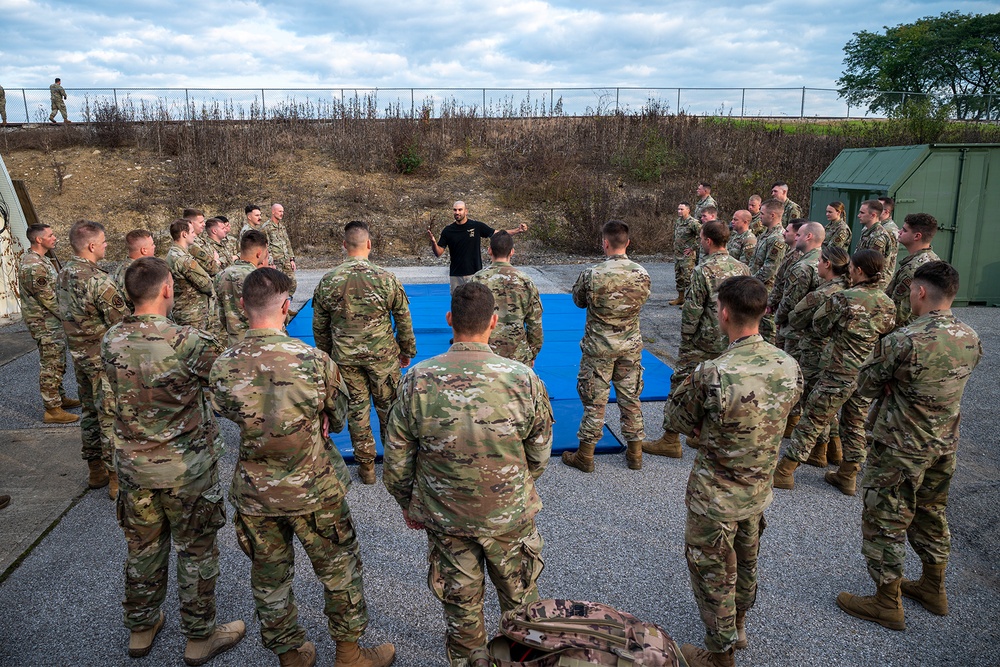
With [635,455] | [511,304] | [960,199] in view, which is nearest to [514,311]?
[511,304]

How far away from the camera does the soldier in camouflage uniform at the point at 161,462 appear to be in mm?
3092

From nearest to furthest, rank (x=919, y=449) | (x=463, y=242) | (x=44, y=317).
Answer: (x=919, y=449) < (x=44, y=317) < (x=463, y=242)

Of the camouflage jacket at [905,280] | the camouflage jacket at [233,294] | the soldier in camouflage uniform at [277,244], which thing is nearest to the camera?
the camouflage jacket at [233,294]

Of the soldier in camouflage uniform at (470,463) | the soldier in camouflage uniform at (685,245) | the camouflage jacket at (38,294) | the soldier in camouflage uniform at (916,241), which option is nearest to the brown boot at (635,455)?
the soldier in camouflage uniform at (470,463)

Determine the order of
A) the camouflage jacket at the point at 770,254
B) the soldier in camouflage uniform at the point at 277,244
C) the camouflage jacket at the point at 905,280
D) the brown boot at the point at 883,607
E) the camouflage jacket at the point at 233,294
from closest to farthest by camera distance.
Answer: the brown boot at the point at 883,607 < the camouflage jacket at the point at 233,294 < the camouflage jacket at the point at 905,280 < the camouflage jacket at the point at 770,254 < the soldier in camouflage uniform at the point at 277,244

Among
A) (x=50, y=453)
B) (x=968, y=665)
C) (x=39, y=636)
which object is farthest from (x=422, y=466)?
(x=50, y=453)

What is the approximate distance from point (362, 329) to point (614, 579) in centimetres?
256

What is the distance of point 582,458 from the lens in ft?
17.4

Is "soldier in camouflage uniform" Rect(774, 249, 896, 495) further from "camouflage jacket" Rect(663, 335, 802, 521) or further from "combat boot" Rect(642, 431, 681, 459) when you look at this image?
"camouflage jacket" Rect(663, 335, 802, 521)

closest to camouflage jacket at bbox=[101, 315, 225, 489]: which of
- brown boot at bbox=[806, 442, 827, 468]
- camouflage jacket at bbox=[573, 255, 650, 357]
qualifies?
camouflage jacket at bbox=[573, 255, 650, 357]

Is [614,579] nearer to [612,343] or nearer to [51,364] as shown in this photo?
[612,343]

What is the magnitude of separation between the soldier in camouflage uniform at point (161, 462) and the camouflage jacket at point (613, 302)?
9.79ft

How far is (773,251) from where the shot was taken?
816 cm

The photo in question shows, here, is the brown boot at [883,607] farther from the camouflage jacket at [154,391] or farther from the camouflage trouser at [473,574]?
the camouflage jacket at [154,391]
